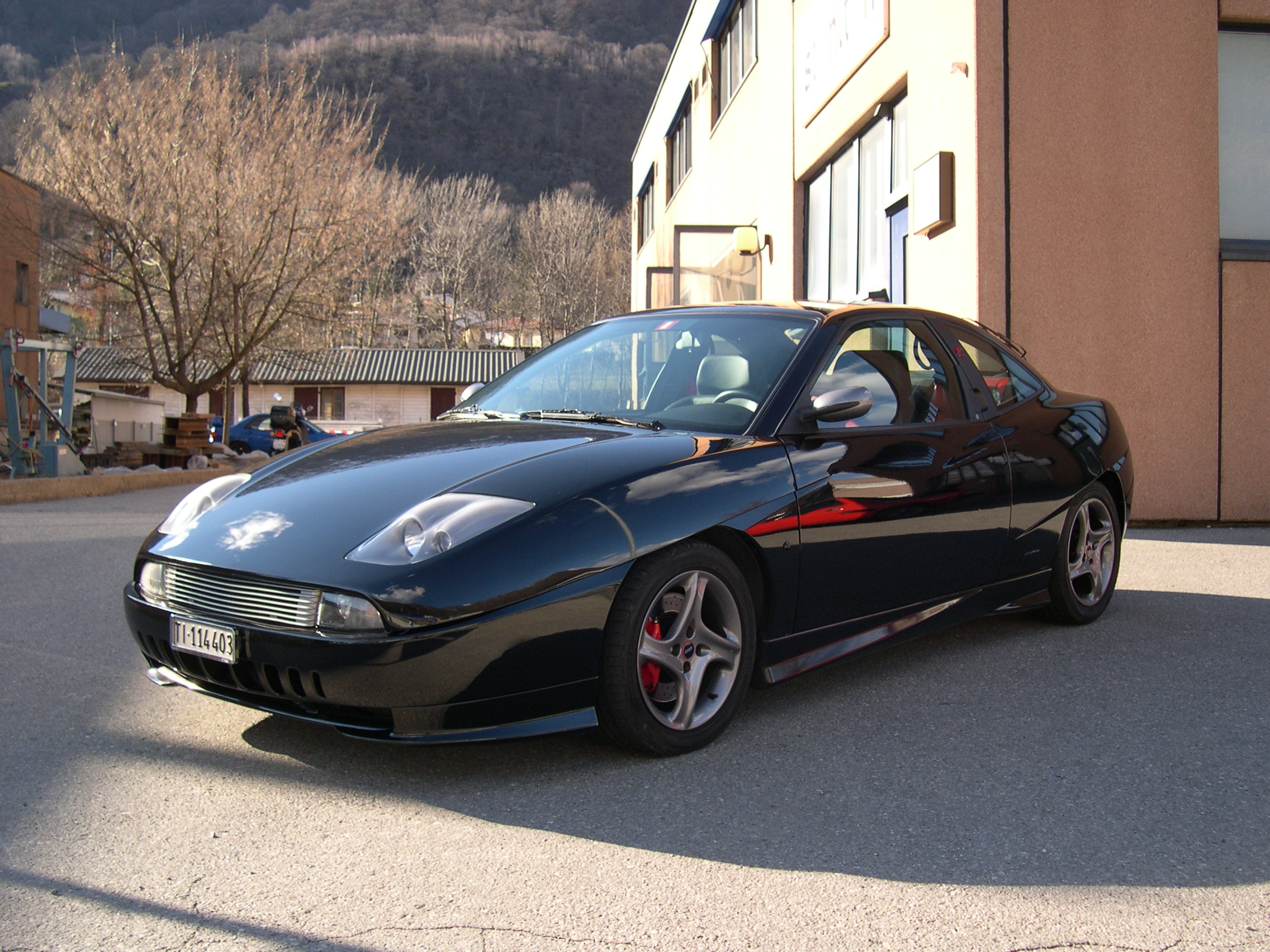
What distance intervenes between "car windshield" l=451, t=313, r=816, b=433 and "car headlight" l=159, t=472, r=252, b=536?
95 centimetres

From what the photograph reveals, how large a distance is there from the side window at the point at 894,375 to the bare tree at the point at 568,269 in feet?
201

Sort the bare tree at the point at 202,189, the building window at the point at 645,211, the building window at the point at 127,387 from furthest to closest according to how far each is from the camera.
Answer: the building window at the point at 127,387 → the building window at the point at 645,211 → the bare tree at the point at 202,189

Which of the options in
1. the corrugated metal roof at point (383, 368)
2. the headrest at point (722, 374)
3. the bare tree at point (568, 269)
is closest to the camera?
the headrest at point (722, 374)

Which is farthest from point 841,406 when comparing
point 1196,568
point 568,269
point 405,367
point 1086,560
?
point 568,269

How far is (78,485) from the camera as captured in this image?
46.1 ft

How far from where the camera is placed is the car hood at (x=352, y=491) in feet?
9.49

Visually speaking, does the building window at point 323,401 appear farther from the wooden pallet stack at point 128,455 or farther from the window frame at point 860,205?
the window frame at point 860,205

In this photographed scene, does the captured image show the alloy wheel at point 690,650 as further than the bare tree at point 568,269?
No

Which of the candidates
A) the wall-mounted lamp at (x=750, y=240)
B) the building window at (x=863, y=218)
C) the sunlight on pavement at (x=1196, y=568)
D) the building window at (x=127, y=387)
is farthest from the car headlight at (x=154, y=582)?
the building window at (x=127, y=387)

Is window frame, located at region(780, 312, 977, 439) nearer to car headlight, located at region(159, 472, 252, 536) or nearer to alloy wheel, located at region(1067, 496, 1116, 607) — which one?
alloy wheel, located at region(1067, 496, 1116, 607)

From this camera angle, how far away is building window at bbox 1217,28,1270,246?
8.65 metres

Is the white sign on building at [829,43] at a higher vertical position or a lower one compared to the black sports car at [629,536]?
higher

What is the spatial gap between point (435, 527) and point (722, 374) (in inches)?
53.0

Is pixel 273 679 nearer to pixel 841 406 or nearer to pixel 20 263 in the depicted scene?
pixel 841 406
